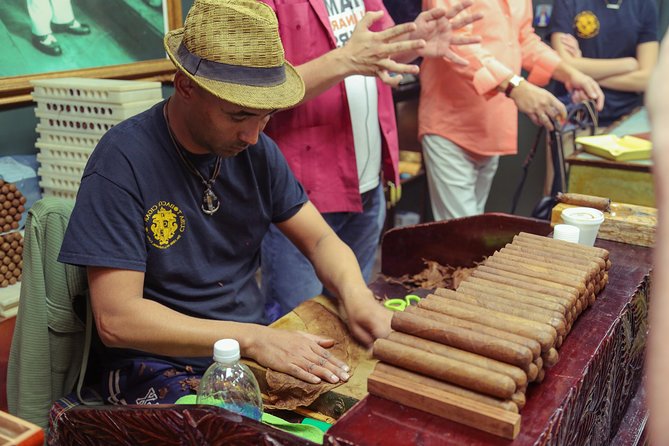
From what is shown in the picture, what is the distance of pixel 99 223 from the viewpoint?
62.4 inches

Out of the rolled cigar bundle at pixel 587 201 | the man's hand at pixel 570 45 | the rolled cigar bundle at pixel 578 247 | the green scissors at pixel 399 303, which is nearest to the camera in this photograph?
the rolled cigar bundle at pixel 578 247

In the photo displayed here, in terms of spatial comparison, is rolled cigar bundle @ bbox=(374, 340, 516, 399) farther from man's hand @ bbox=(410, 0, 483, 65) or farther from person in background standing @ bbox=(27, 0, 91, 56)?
person in background standing @ bbox=(27, 0, 91, 56)

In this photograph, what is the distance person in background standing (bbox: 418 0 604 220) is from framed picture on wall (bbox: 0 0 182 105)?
50.8 inches

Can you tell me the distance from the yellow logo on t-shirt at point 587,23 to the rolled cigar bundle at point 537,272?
3532mm

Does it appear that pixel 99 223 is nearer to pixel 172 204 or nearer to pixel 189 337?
pixel 172 204

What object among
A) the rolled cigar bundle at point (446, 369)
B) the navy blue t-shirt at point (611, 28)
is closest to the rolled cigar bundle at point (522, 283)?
the rolled cigar bundle at point (446, 369)

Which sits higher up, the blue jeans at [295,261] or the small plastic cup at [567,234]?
the small plastic cup at [567,234]

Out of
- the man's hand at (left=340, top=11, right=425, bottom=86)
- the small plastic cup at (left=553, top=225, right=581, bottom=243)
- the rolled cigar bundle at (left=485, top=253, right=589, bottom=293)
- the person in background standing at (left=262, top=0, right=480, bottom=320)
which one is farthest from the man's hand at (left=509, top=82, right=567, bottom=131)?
the rolled cigar bundle at (left=485, top=253, right=589, bottom=293)

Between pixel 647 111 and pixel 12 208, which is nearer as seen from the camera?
pixel 647 111

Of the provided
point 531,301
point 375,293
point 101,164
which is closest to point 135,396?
point 101,164

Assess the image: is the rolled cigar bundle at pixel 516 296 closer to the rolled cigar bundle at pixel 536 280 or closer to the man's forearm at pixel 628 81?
the rolled cigar bundle at pixel 536 280

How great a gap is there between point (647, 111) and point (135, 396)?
4.56 feet

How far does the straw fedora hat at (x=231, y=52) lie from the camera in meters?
Result: 1.57

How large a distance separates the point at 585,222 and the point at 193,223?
3.50 ft
